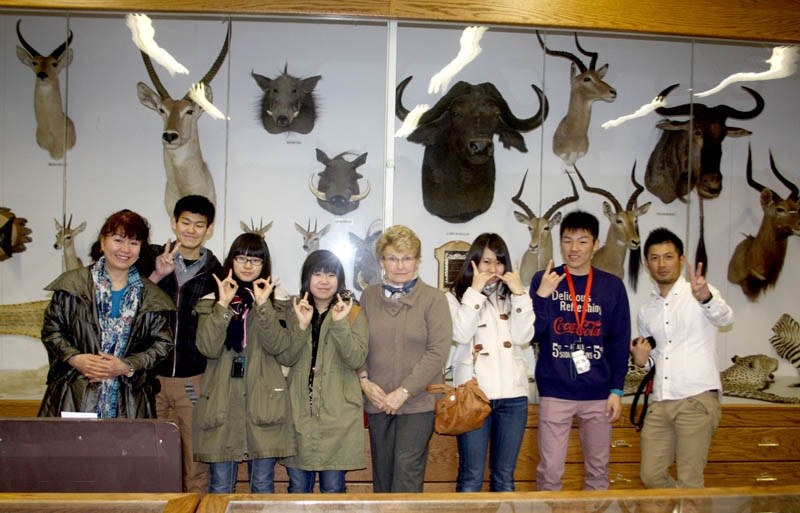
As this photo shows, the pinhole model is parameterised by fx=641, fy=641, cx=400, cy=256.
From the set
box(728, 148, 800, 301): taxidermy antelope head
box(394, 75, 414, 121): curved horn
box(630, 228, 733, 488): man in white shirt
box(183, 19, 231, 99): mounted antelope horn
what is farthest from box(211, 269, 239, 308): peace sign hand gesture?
box(728, 148, 800, 301): taxidermy antelope head

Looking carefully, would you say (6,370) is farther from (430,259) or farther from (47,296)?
(430,259)

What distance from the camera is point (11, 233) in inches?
166

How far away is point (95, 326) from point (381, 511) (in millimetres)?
1858

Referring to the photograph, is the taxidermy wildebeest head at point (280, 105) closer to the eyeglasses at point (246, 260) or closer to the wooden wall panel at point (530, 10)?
the wooden wall panel at point (530, 10)

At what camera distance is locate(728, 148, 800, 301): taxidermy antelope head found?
175 inches

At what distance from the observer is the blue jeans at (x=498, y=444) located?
10.1ft

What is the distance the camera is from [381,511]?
5.15 feet

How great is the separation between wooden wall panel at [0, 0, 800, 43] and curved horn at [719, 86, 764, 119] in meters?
0.49

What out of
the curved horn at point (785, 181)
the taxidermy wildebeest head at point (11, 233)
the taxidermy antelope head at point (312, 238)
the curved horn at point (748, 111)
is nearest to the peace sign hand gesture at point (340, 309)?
the taxidermy antelope head at point (312, 238)

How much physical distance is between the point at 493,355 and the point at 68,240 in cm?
288

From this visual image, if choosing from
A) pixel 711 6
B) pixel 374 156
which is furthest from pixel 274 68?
pixel 711 6

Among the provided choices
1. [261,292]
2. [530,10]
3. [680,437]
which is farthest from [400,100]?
[680,437]

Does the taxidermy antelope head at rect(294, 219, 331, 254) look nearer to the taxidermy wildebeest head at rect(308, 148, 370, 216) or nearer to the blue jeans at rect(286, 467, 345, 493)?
the taxidermy wildebeest head at rect(308, 148, 370, 216)

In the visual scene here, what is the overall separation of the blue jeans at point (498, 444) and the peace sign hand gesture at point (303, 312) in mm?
954
